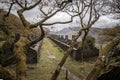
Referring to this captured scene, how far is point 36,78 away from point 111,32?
36.6 ft

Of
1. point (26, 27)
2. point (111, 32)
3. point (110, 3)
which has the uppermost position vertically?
point (26, 27)

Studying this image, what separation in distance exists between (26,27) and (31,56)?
14.0 metres

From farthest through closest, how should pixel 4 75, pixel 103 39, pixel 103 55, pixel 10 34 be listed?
pixel 103 39 → pixel 10 34 → pixel 4 75 → pixel 103 55

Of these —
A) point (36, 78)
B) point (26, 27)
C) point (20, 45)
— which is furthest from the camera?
point (36, 78)

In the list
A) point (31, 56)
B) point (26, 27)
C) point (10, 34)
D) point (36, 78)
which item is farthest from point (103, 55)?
point (31, 56)

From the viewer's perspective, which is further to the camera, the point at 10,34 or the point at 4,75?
the point at 10,34

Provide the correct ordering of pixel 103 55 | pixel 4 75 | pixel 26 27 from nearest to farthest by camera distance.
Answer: pixel 103 55 → pixel 4 75 → pixel 26 27

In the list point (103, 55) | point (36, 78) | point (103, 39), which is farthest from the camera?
point (103, 39)

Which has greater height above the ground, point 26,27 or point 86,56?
point 26,27

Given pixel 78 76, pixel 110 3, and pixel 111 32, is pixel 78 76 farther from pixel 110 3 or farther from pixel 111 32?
pixel 110 3

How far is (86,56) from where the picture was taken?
29453 mm

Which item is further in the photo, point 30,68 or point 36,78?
point 30,68

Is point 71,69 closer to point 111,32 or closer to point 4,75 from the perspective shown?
point 111,32

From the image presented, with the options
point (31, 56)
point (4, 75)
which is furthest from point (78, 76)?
point (4, 75)
